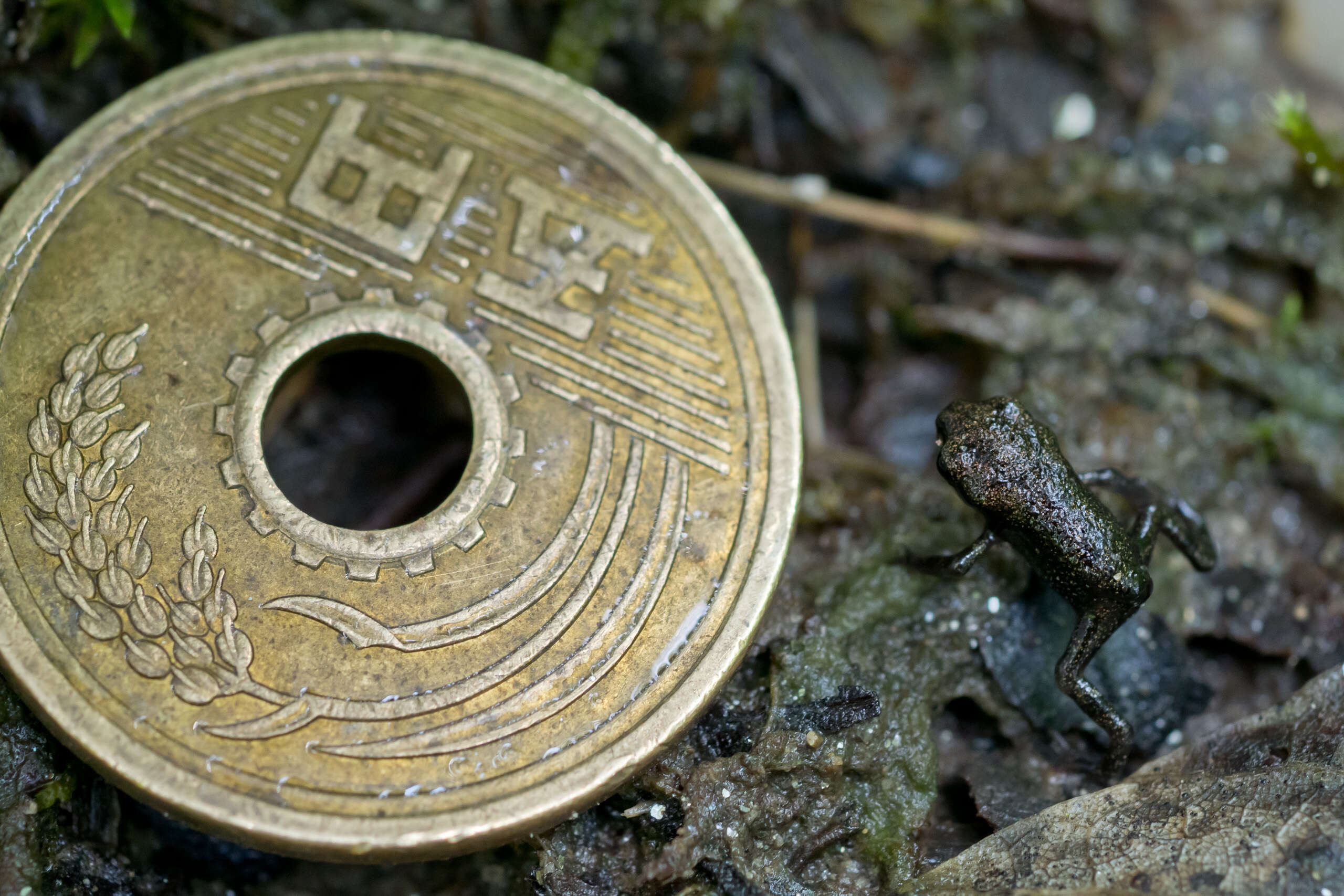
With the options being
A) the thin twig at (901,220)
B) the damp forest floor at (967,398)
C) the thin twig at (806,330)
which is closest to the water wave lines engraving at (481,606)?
the damp forest floor at (967,398)

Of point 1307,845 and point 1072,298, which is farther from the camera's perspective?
point 1072,298

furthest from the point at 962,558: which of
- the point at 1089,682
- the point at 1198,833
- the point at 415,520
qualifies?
the point at 415,520

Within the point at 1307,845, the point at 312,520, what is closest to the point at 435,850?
the point at 312,520

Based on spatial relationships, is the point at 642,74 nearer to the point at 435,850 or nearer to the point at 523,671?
the point at 523,671

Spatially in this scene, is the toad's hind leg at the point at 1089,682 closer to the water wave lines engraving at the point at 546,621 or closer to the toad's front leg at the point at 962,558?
the toad's front leg at the point at 962,558

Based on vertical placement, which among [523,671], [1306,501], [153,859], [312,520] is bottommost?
[153,859]

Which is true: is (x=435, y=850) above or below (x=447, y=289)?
below
